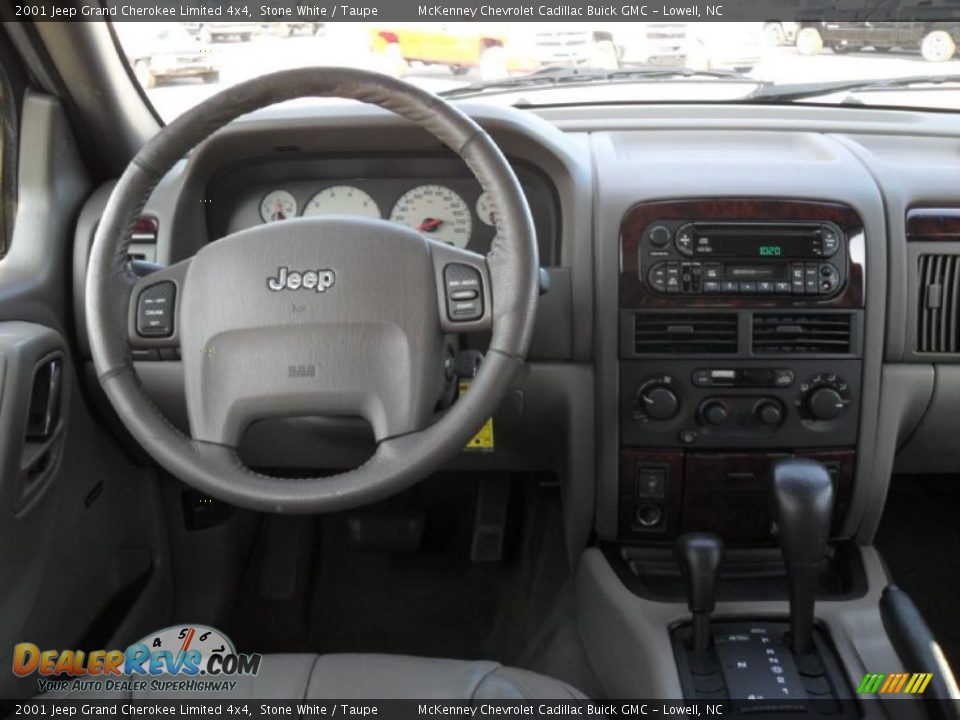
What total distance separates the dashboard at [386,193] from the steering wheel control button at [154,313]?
1.70 feet

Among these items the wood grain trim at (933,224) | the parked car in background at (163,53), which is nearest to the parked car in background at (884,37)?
the wood grain trim at (933,224)

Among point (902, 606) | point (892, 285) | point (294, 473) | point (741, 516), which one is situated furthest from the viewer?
point (294, 473)

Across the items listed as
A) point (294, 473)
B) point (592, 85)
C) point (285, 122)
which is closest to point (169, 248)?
point (285, 122)

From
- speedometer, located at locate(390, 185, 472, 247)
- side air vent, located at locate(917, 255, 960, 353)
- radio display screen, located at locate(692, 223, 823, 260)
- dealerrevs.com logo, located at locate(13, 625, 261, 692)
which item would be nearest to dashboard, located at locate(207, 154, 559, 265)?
speedometer, located at locate(390, 185, 472, 247)

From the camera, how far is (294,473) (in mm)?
2324

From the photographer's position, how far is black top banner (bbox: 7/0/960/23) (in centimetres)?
174

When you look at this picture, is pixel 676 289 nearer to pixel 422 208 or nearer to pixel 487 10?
pixel 422 208

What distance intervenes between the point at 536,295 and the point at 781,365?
70 centimetres

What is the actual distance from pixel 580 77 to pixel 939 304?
3.17 feet

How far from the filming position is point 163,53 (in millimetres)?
2002

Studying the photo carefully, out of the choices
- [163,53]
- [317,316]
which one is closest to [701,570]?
[317,316]

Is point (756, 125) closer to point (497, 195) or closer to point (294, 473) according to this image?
point (497, 195)

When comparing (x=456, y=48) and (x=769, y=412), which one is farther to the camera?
(x=456, y=48)

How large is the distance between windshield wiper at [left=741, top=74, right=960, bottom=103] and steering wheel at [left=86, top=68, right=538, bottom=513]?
1.12 m
